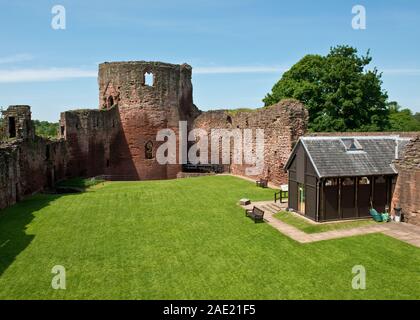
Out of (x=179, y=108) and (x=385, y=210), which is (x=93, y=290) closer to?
(x=385, y=210)

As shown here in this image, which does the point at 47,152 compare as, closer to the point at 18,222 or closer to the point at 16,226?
the point at 18,222

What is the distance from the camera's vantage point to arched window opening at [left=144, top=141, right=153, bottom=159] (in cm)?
3000

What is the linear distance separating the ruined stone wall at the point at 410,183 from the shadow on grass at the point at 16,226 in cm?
1332

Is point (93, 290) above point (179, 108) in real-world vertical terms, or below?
below

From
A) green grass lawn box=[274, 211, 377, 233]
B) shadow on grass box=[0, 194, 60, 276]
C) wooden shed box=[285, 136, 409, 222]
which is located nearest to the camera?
shadow on grass box=[0, 194, 60, 276]

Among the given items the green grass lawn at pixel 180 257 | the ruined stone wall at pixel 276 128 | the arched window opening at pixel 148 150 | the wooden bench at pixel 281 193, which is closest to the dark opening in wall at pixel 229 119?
the ruined stone wall at pixel 276 128

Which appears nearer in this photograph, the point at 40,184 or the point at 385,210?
the point at 385,210

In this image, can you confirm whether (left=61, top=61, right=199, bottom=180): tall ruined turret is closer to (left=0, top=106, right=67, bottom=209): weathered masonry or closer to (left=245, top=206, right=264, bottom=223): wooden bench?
(left=0, top=106, right=67, bottom=209): weathered masonry

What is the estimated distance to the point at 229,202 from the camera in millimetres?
17547

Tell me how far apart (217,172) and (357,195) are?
16.6m

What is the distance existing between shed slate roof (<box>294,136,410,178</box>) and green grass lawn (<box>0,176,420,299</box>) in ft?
8.86

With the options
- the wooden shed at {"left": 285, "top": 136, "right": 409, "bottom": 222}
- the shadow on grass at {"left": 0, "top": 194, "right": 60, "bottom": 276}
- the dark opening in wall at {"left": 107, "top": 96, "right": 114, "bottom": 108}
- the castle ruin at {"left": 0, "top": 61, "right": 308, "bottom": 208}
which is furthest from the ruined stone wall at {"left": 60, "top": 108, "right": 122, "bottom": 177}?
the wooden shed at {"left": 285, "top": 136, "right": 409, "bottom": 222}
